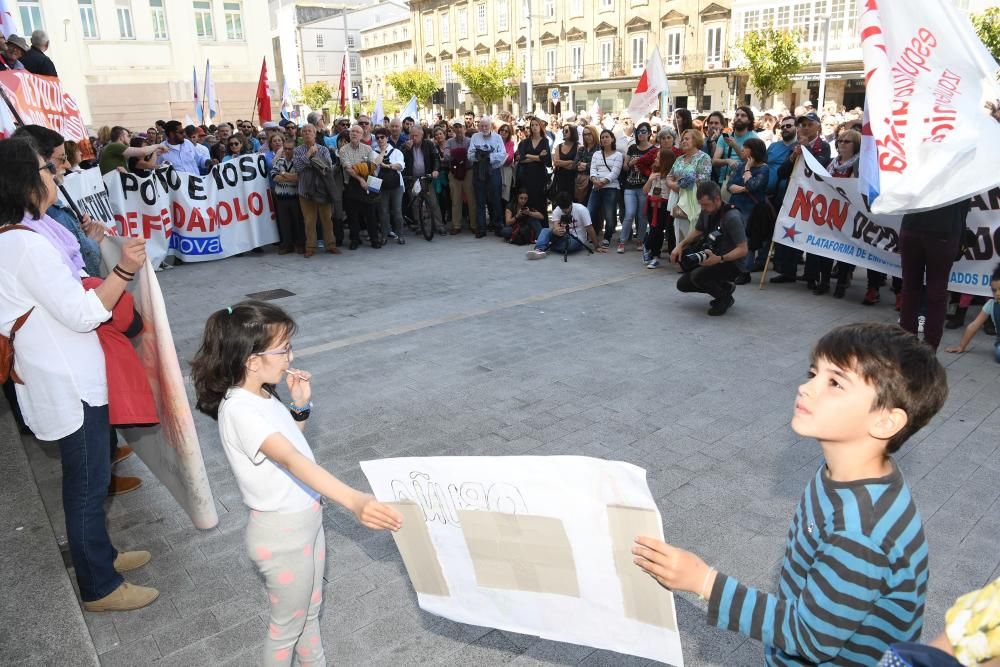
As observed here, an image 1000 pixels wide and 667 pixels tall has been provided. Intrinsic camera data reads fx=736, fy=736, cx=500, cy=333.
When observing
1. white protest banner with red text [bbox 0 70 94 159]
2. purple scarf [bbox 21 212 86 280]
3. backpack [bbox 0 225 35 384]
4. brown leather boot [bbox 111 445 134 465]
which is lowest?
brown leather boot [bbox 111 445 134 465]

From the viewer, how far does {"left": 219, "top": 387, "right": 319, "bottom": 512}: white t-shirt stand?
2.18m

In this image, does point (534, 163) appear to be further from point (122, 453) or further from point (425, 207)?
point (122, 453)

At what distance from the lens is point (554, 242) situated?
1094cm

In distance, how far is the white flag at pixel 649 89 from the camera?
12379 millimetres

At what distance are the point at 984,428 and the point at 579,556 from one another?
415cm

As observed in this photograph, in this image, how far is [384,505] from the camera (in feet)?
6.77

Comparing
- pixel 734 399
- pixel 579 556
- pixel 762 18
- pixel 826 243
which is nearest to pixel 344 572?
pixel 579 556

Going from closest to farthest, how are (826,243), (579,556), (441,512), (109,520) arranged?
(579,556) → (441,512) → (109,520) → (826,243)

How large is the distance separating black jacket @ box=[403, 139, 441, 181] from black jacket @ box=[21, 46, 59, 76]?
17.8 feet

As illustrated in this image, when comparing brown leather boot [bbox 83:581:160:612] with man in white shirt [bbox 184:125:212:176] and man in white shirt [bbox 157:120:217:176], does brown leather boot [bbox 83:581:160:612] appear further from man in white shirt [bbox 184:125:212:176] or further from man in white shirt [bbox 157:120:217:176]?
man in white shirt [bbox 184:125:212:176]

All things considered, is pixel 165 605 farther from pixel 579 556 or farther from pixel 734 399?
pixel 734 399

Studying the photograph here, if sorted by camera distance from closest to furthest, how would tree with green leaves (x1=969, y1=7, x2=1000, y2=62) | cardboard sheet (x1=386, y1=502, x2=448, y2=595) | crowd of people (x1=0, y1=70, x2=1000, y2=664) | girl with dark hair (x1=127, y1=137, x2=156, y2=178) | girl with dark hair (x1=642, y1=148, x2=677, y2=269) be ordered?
crowd of people (x1=0, y1=70, x2=1000, y2=664), cardboard sheet (x1=386, y1=502, x2=448, y2=595), girl with dark hair (x1=642, y1=148, x2=677, y2=269), girl with dark hair (x1=127, y1=137, x2=156, y2=178), tree with green leaves (x1=969, y1=7, x2=1000, y2=62)

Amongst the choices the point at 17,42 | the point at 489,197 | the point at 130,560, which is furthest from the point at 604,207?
the point at 130,560

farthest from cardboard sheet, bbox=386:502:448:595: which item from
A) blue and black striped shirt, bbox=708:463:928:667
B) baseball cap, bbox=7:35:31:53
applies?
baseball cap, bbox=7:35:31:53
